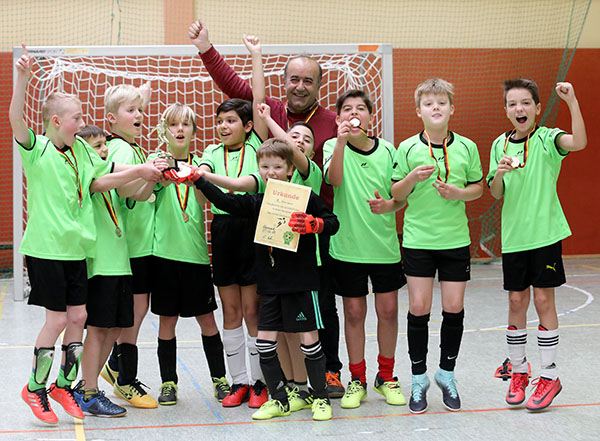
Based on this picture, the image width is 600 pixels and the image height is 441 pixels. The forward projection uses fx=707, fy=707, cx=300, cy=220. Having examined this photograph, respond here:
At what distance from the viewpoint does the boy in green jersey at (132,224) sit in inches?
142

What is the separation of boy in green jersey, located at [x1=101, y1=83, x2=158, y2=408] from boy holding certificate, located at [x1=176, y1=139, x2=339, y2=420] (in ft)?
1.80

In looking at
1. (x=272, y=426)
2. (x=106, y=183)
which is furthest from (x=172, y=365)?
(x=106, y=183)

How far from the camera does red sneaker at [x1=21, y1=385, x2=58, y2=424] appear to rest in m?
3.23

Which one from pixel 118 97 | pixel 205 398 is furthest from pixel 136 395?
pixel 118 97

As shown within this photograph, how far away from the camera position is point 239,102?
371cm

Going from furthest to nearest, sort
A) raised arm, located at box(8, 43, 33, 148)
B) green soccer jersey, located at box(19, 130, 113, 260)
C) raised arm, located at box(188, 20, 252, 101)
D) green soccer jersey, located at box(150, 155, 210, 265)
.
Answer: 1. raised arm, located at box(188, 20, 252, 101)
2. green soccer jersey, located at box(150, 155, 210, 265)
3. green soccer jersey, located at box(19, 130, 113, 260)
4. raised arm, located at box(8, 43, 33, 148)

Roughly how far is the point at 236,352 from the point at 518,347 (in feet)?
4.68

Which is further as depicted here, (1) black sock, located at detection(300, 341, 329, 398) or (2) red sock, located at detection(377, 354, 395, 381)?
(2) red sock, located at detection(377, 354, 395, 381)

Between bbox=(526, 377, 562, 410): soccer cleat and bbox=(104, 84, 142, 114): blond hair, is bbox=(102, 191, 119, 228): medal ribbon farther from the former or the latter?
bbox=(526, 377, 562, 410): soccer cleat

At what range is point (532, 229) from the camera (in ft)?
11.3

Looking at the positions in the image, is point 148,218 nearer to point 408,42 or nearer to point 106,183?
point 106,183

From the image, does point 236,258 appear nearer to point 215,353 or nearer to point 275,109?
point 215,353

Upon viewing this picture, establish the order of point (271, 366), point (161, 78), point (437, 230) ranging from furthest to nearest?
point (161, 78)
point (437, 230)
point (271, 366)

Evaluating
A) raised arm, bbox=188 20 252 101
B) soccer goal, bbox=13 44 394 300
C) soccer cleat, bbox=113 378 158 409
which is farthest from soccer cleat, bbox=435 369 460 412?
soccer goal, bbox=13 44 394 300
